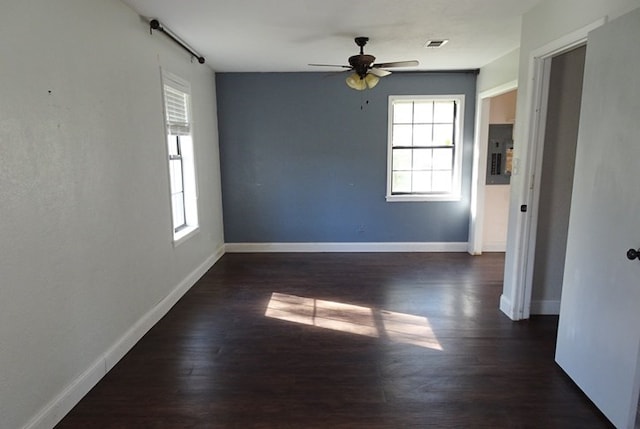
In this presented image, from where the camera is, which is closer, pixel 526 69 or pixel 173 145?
pixel 526 69

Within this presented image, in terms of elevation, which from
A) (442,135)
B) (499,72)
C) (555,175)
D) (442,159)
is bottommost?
(555,175)

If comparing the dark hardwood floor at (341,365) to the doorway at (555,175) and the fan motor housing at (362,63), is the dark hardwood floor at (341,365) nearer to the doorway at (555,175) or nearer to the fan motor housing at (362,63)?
the doorway at (555,175)

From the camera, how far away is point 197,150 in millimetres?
4375

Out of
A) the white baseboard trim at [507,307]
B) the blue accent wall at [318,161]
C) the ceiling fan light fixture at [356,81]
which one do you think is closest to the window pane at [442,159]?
the blue accent wall at [318,161]

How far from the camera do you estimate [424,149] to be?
17.6 feet

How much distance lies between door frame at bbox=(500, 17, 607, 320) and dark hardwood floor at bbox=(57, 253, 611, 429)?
293 mm

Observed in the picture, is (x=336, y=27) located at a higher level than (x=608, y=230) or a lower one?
higher

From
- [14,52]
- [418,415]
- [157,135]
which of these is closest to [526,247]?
[418,415]

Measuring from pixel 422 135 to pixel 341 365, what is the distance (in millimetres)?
3812

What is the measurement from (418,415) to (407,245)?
11.7 feet

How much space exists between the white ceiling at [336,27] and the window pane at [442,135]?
3.29 ft

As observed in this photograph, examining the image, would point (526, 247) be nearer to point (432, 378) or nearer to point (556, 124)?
point (556, 124)

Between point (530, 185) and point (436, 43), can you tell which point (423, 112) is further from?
point (530, 185)

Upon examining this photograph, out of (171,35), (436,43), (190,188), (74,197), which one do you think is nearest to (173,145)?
(190,188)
